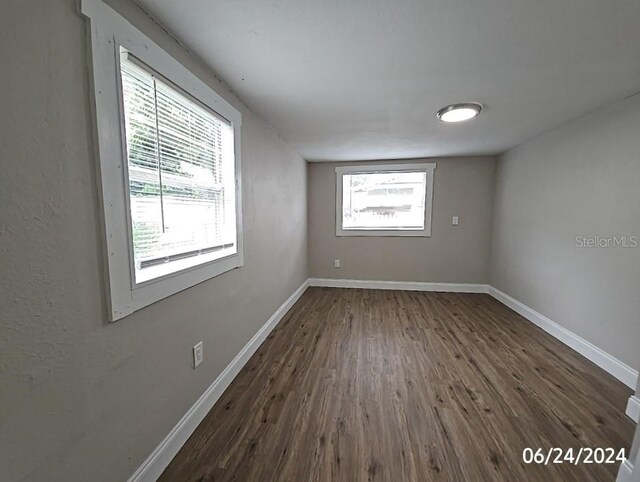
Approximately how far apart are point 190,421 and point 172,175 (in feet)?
A: 4.47

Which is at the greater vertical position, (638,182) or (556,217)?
(638,182)

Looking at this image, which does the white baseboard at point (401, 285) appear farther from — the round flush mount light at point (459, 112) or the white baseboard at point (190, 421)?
the round flush mount light at point (459, 112)

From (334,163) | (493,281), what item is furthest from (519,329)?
(334,163)

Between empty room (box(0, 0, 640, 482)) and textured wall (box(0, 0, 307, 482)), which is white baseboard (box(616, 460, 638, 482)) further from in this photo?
textured wall (box(0, 0, 307, 482))

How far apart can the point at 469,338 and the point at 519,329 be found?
27.1 inches

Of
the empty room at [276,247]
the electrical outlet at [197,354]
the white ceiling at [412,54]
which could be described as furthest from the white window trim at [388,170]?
the electrical outlet at [197,354]

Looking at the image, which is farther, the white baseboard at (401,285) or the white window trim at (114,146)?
the white baseboard at (401,285)

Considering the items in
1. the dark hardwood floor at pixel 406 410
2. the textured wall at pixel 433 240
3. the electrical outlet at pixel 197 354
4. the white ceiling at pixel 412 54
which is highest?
the white ceiling at pixel 412 54

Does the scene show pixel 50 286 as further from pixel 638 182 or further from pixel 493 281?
pixel 493 281

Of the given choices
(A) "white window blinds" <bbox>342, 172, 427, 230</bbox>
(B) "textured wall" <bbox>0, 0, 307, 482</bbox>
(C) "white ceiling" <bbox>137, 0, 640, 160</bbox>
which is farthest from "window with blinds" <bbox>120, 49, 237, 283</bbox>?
(A) "white window blinds" <bbox>342, 172, 427, 230</bbox>

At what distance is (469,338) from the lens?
8.45ft

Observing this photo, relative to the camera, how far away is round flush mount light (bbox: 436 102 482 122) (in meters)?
2.05

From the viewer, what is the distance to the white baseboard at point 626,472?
1088mm

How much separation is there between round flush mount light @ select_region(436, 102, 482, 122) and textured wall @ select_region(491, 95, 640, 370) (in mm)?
1032
